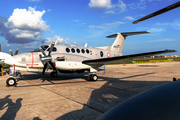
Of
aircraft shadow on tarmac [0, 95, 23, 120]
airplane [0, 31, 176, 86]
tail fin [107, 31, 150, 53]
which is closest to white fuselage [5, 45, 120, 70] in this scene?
airplane [0, 31, 176, 86]

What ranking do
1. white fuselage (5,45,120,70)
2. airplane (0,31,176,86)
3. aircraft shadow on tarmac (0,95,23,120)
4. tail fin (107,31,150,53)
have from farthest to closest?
1. tail fin (107,31,150,53)
2. white fuselage (5,45,120,70)
3. airplane (0,31,176,86)
4. aircraft shadow on tarmac (0,95,23,120)

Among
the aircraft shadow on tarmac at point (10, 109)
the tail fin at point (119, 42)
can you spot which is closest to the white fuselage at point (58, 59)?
the aircraft shadow on tarmac at point (10, 109)

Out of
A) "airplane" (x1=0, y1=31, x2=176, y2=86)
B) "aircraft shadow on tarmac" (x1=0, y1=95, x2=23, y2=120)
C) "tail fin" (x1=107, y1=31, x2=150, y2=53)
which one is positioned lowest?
"aircraft shadow on tarmac" (x1=0, y1=95, x2=23, y2=120)

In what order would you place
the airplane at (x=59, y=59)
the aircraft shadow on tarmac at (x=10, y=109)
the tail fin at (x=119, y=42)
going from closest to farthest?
1. the aircraft shadow on tarmac at (x=10, y=109)
2. the airplane at (x=59, y=59)
3. the tail fin at (x=119, y=42)

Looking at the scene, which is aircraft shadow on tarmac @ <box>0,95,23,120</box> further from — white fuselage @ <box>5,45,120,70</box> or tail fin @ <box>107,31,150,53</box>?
tail fin @ <box>107,31,150,53</box>

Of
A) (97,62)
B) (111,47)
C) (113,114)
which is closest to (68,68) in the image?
(97,62)

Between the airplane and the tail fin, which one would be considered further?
Answer: the tail fin

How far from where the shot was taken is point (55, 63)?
1079 cm

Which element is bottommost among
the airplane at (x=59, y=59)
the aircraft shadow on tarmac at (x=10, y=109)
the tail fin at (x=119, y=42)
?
the aircraft shadow on tarmac at (x=10, y=109)

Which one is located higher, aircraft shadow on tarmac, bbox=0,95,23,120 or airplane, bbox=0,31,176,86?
airplane, bbox=0,31,176,86

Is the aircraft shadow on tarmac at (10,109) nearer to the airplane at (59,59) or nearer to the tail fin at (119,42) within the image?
the airplane at (59,59)

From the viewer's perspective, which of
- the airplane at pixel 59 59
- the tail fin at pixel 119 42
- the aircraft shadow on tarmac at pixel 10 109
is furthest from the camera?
the tail fin at pixel 119 42

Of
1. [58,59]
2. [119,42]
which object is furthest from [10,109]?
[119,42]

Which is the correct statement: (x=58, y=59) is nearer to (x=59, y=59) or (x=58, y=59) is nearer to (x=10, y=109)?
(x=59, y=59)
